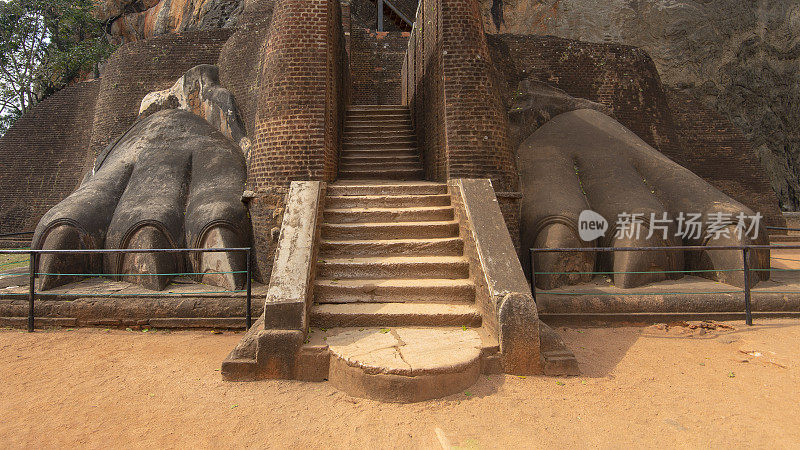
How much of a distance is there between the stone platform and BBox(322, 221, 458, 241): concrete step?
4.17 ft

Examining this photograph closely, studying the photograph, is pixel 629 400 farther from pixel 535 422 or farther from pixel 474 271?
pixel 474 271

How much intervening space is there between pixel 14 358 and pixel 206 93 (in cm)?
667

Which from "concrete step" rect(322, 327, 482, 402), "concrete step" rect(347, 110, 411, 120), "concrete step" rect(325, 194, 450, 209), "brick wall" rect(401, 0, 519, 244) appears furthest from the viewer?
"concrete step" rect(347, 110, 411, 120)

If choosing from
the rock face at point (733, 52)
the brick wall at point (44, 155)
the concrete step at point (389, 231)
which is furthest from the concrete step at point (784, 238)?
the brick wall at point (44, 155)

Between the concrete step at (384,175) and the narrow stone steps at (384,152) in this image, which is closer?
the concrete step at (384,175)

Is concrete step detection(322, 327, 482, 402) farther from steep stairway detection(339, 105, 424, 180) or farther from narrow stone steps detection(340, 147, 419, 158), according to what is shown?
narrow stone steps detection(340, 147, 419, 158)

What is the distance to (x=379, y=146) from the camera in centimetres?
853

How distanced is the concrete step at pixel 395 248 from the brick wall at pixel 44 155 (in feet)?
40.5

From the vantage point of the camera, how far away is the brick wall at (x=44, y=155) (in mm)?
13234

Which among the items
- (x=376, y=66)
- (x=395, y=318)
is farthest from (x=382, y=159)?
(x=376, y=66)

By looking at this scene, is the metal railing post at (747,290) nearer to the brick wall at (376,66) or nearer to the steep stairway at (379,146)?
the steep stairway at (379,146)

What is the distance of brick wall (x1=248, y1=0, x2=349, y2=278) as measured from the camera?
19.2 feet

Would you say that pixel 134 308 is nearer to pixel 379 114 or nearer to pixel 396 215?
pixel 396 215

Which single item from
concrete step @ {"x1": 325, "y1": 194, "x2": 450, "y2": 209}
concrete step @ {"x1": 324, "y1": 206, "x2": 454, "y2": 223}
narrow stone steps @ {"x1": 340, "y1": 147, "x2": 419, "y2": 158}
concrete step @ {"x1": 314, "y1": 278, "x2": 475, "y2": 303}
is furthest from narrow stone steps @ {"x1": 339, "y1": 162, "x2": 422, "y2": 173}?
concrete step @ {"x1": 314, "y1": 278, "x2": 475, "y2": 303}
